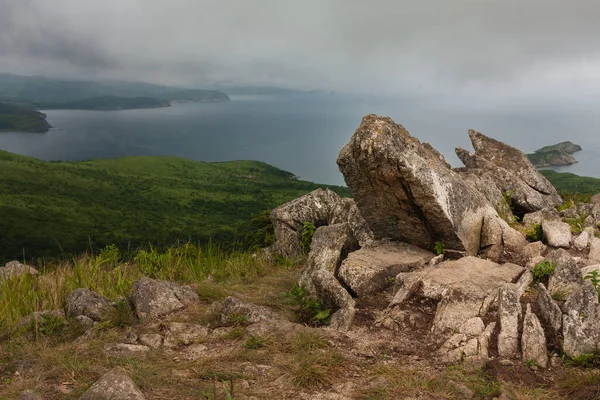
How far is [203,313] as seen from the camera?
8.91 metres

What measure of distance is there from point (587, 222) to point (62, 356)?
568 inches

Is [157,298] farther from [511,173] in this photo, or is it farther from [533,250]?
[511,173]

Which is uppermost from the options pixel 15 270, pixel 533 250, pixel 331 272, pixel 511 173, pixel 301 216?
pixel 511 173

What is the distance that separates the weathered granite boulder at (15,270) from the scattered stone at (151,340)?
5.55 metres

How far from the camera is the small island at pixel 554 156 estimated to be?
483ft

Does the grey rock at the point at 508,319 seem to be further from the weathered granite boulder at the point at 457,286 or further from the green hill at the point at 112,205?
the green hill at the point at 112,205

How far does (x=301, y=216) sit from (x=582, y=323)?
33.3ft

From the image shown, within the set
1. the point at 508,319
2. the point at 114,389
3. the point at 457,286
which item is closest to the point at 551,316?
the point at 508,319

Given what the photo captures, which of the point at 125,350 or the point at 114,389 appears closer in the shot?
the point at 114,389

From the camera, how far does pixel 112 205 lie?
5940 inches

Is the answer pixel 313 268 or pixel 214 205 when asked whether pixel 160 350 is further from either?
pixel 214 205

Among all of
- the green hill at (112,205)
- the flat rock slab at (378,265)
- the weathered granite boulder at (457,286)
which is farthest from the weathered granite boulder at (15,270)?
the green hill at (112,205)

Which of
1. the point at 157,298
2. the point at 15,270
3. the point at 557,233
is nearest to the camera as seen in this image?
the point at 157,298

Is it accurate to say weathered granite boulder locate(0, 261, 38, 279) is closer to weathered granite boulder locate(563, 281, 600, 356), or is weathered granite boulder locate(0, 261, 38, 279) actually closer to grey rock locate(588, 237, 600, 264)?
weathered granite boulder locate(563, 281, 600, 356)
